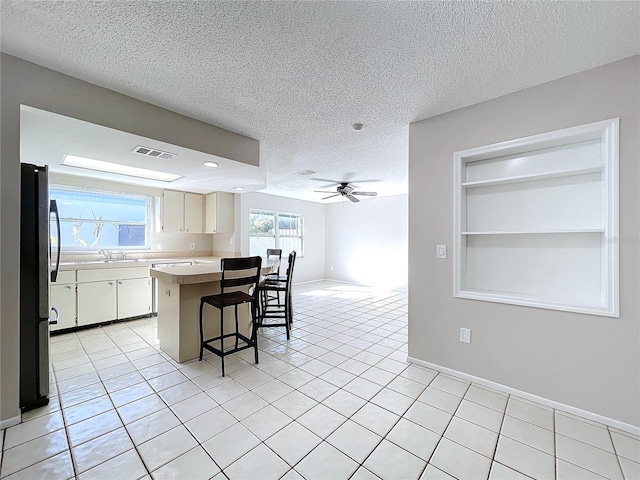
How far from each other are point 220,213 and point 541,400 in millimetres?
5247

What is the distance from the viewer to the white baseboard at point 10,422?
1.81 metres

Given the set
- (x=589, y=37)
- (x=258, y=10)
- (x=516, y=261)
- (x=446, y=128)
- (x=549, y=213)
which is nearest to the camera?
(x=258, y=10)

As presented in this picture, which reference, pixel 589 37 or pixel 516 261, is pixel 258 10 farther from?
pixel 516 261

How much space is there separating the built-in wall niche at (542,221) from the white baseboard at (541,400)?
720mm

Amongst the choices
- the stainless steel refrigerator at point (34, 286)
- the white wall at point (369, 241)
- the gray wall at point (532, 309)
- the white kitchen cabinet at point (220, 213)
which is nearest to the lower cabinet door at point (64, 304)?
the stainless steel refrigerator at point (34, 286)

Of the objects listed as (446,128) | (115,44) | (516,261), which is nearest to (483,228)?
(516,261)

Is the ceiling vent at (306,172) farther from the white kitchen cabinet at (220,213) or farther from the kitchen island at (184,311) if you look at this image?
the kitchen island at (184,311)

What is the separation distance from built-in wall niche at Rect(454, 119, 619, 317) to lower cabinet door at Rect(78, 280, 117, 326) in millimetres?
4525

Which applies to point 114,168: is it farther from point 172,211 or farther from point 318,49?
point 318,49

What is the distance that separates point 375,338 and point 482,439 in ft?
5.93

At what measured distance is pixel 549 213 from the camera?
229 centimetres

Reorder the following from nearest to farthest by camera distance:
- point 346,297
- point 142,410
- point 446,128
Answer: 1. point 142,410
2. point 446,128
3. point 346,297

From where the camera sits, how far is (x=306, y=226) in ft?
26.3

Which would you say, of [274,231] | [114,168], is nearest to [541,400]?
[114,168]
